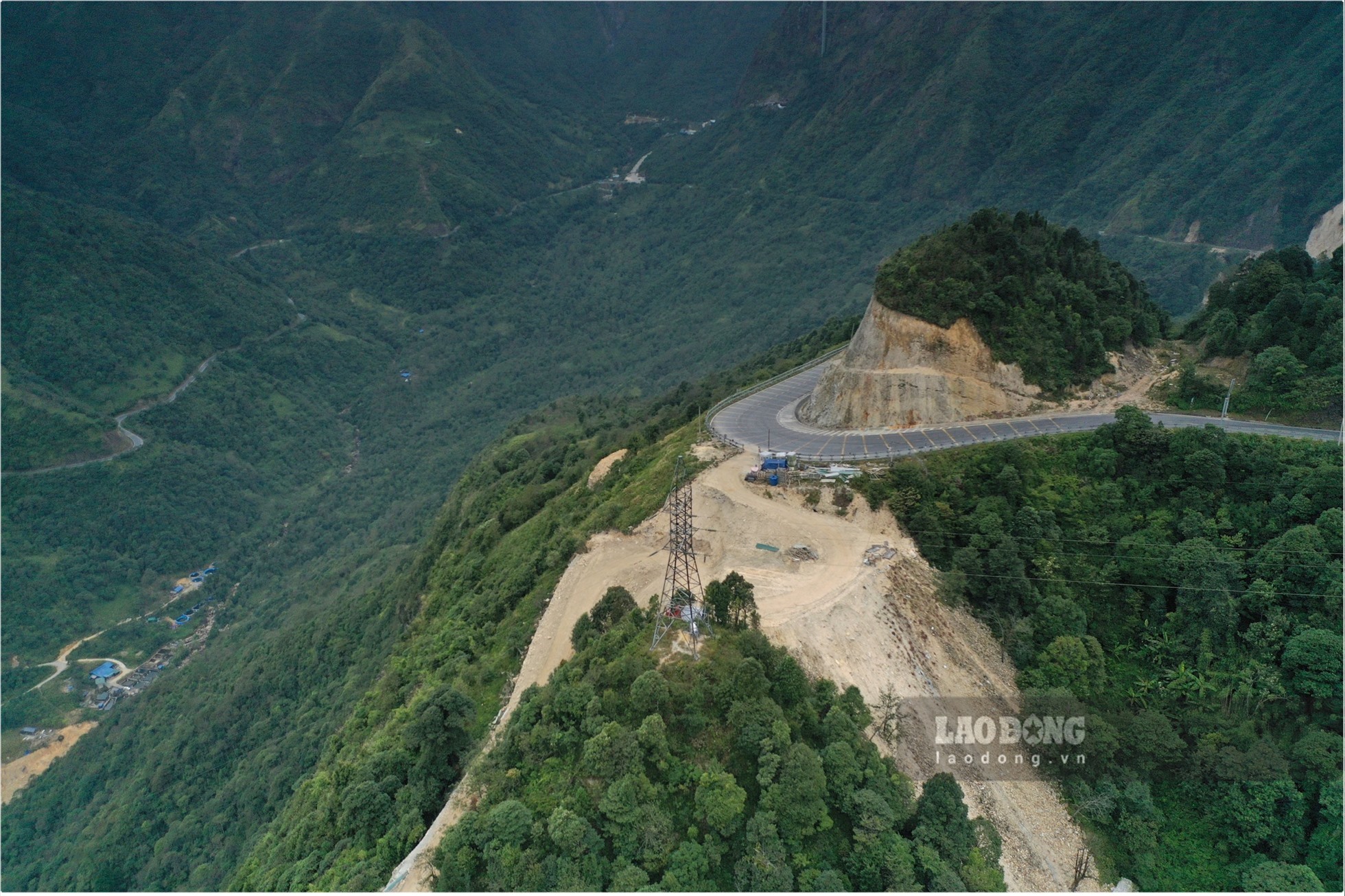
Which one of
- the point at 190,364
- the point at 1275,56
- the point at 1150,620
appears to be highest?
the point at 1275,56

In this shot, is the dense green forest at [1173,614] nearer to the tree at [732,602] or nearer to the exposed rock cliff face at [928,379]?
the exposed rock cliff face at [928,379]

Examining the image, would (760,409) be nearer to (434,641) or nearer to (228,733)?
(434,641)

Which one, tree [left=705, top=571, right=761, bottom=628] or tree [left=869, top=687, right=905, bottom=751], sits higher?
tree [left=705, top=571, right=761, bottom=628]

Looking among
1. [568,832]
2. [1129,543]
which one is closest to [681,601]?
[568,832]

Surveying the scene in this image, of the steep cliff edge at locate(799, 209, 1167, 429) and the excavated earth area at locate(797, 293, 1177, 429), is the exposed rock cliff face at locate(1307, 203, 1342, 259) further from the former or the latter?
the excavated earth area at locate(797, 293, 1177, 429)

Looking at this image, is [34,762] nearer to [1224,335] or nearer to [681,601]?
[681,601]

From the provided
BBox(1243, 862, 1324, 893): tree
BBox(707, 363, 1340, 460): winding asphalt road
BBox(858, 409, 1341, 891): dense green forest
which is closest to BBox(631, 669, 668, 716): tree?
BBox(858, 409, 1341, 891): dense green forest

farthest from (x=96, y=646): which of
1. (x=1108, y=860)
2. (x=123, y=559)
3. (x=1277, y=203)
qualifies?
(x=1277, y=203)
